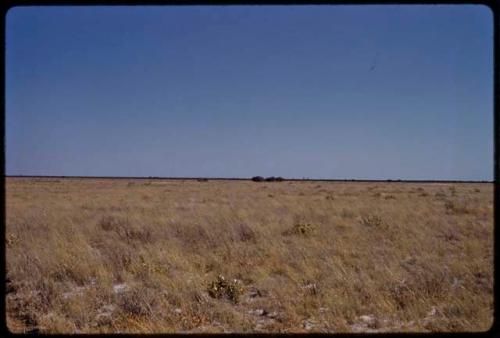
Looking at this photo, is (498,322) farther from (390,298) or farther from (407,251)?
(407,251)

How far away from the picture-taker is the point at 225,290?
543 cm

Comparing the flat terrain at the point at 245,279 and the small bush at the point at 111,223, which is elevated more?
the small bush at the point at 111,223

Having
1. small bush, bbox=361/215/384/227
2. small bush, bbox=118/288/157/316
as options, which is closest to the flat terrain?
small bush, bbox=118/288/157/316

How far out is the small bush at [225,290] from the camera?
17.5ft

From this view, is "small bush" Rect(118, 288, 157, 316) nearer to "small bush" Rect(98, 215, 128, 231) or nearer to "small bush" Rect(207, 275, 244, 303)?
"small bush" Rect(207, 275, 244, 303)

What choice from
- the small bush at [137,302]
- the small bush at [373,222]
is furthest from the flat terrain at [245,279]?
the small bush at [373,222]

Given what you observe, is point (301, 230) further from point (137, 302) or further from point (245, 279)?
point (137, 302)

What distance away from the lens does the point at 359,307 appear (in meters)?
4.82

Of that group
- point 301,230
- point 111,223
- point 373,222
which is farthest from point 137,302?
point 373,222

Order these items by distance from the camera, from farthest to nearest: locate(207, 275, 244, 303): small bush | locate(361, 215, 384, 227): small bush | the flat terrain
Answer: locate(361, 215, 384, 227): small bush
locate(207, 275, 244, 303): small bush
the flat terrain

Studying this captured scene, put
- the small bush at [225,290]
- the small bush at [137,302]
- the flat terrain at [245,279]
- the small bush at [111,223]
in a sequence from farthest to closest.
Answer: the small bush at [111,223] < the small bush at [225,290] < the small bush at [137,302] < the flat terrain at [245,279]

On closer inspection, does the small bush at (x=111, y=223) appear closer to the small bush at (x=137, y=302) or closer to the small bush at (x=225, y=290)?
the small bush at (x=137, y=302)

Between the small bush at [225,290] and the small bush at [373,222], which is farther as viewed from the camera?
the small bush at [373,222]

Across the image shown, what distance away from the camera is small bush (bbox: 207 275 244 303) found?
5.33m
